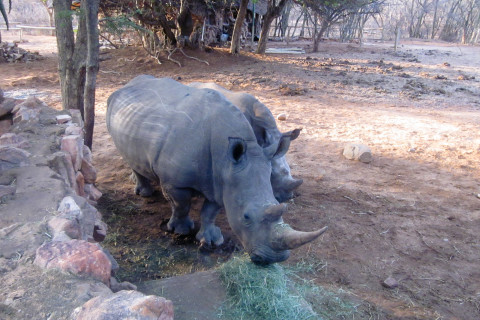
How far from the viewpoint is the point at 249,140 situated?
3707mm

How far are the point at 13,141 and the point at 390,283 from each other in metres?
3.80

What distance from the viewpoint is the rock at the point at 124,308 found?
1.76m

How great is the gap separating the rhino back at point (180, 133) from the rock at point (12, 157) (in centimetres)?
123

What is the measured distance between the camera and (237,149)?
3570 mm

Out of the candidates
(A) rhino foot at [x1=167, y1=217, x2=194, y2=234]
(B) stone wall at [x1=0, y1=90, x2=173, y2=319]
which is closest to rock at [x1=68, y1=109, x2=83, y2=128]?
(B) stone wall at [x1=0, y1=90, x2=173, y2=319]

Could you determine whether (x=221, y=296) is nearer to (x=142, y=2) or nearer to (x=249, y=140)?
(x=249, y=140)

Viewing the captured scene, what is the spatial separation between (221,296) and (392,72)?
13.4 meters

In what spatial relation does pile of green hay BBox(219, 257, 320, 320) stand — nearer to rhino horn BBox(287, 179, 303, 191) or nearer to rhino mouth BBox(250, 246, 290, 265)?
rhino mouth BBox(250, 246, 290, 265)

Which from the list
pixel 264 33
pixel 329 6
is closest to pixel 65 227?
pixel 264 33

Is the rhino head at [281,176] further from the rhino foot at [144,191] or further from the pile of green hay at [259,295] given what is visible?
the rhino foot at [144,191]

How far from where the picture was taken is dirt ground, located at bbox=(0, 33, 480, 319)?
13.3ft

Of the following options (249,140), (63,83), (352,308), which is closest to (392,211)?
(352,308)

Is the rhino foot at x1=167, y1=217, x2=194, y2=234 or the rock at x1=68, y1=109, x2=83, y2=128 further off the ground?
the rock at x1=68, y1=109, x2=83, y2=128

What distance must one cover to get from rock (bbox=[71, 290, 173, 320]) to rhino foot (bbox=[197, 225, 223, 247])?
2.50m
